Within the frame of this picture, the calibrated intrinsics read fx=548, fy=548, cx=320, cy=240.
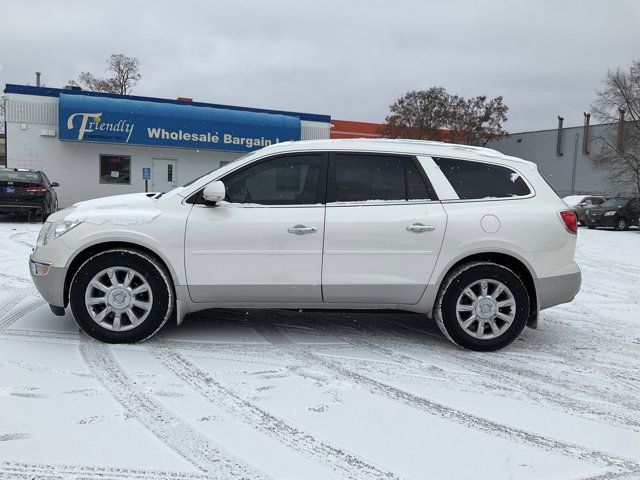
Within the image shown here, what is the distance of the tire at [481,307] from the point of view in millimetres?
4539

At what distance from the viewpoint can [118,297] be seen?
4.42 m

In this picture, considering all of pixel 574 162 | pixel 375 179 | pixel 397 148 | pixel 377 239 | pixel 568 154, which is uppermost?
pixel 568 154

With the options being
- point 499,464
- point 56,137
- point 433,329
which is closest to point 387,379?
point 499,464

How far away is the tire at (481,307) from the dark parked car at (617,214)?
2092 centimetres

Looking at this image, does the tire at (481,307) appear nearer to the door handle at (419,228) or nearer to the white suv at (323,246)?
the white suv at (323,246)

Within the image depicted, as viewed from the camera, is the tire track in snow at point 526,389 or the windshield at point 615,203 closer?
the tire track in snow at point 526,389

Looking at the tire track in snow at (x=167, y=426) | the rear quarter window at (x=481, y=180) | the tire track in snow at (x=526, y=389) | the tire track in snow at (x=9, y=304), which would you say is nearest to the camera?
the tire track in snow at (x=167, y=426)

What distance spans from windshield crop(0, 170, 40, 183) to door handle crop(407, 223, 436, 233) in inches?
518

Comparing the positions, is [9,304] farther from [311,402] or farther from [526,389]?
[526,389]

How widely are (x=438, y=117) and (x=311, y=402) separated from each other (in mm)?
38554

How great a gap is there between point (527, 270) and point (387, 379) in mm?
1627

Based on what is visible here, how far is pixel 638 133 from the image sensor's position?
32.8 metres

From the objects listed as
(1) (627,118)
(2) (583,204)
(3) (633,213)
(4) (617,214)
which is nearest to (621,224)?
(4) (617,214)

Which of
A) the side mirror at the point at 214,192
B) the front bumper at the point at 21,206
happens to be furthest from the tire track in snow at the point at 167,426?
the front bumper at the point at 21,206
